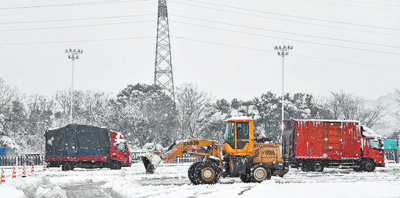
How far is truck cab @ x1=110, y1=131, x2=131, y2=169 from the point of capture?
3578cm

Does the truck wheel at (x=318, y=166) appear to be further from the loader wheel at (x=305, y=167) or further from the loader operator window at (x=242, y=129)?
the loader operator window at (x=242, y=129)

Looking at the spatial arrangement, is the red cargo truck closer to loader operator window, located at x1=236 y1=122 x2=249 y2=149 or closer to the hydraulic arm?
loader operator window, located at x1=236 y1=122 x2=249 y2=149

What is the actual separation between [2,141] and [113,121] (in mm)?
15430

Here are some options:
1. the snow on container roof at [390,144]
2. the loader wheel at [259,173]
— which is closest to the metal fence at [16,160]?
the loader wheel at [259,173]

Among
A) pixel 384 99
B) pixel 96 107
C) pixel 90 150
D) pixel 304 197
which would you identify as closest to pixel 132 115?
pixel 96 107

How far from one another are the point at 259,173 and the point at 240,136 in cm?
188

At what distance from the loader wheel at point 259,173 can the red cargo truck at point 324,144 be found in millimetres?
9072

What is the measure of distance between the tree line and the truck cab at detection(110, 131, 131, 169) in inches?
814

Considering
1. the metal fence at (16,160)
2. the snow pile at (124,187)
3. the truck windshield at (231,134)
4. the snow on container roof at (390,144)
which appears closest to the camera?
the snow pile at (124,187)

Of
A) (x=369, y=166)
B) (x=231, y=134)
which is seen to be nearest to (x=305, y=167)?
(x=369, y=166)

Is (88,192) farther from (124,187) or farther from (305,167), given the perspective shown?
(305,167)

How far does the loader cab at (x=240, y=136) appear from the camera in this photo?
2162 centimetres

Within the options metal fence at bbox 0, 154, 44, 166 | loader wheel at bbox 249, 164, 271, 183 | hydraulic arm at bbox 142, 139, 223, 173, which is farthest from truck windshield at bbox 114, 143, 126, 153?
Answer: loader wheel at bbox 249, 164, 271, 183

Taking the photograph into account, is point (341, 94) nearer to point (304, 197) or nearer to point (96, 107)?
point (96, 107)
